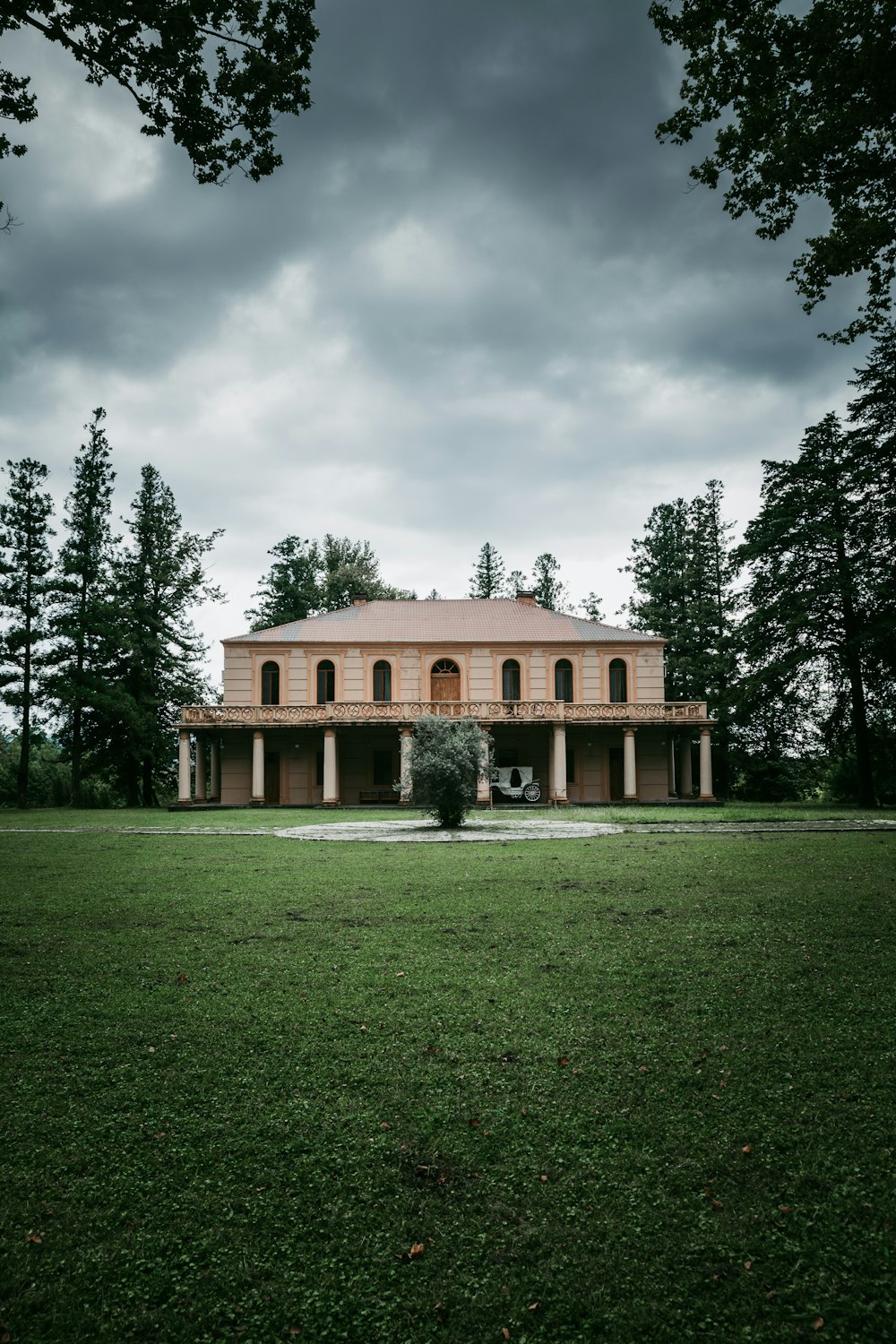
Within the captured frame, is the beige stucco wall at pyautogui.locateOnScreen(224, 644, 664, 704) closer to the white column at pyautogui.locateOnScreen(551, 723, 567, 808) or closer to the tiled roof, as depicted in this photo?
the tiled roof

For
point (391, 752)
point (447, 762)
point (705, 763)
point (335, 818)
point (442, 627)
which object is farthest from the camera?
point (442, 627)

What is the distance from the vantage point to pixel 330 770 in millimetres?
30016

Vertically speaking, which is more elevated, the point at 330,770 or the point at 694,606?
the point at 694,606

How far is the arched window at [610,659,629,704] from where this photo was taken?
3353 centimetres

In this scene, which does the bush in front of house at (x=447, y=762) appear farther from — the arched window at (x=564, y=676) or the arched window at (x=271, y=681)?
the arched window at (x=271, y=681)

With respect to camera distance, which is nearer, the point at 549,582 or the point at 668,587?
the point at 668,587

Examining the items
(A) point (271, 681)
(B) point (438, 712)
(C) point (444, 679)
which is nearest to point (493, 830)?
(B) point (438, 712)

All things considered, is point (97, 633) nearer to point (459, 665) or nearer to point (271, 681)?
point (271, 681)

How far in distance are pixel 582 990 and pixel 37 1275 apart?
3.08m

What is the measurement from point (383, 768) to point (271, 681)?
20.8 ft

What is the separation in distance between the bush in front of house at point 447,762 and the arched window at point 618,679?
705 inches

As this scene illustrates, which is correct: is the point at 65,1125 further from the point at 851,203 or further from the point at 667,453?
the point at 667,453

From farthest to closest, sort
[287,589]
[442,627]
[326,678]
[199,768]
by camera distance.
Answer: [287,589] → [442,627] → [326,678] → [199,768]

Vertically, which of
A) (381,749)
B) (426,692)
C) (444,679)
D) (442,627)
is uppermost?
(442,627)
